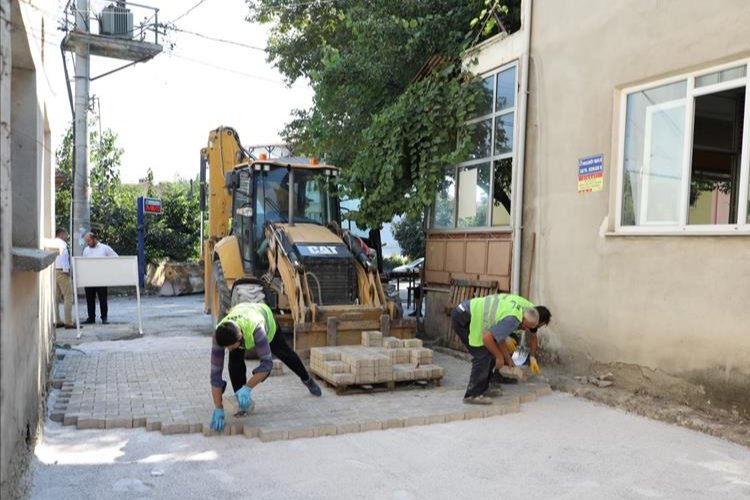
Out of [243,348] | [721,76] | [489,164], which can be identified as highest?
[721,76]

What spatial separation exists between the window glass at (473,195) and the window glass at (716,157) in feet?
10.1

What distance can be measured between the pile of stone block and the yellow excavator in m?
0.33

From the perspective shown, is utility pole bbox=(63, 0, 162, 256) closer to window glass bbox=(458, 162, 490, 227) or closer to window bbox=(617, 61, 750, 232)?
window glass bbox=(458, 162, 490, 227)

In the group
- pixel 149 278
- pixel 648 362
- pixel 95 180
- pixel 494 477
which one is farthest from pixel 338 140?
pixel 95 180

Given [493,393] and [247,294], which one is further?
[247,294]

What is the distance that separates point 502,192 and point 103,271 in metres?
6.70

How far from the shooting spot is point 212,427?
4.97 meters

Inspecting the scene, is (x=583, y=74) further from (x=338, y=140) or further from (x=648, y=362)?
(x=338, y=140)

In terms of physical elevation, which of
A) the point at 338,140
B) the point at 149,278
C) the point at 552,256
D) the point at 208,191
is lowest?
the point at 149,278

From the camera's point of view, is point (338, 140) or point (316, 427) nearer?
point (316, 427)

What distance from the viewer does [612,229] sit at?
6.70 metres

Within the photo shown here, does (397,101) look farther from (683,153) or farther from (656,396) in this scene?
(656,396)

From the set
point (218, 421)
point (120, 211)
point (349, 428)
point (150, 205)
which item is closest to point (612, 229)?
point (349, 428)

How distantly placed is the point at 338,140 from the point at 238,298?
5.03m
